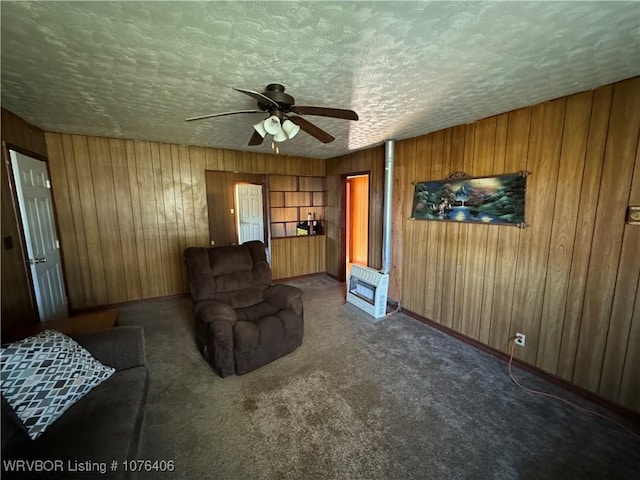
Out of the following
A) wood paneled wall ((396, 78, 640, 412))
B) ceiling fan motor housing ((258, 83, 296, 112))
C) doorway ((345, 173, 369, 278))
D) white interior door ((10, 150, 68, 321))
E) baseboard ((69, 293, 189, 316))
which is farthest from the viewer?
doorway ((345, 173, 369, 278))

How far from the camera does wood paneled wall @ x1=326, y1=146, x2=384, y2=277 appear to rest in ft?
12.9

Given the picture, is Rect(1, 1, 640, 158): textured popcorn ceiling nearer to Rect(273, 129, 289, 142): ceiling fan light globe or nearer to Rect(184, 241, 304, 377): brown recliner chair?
Rect(273, 129, 289, 142): ceiling fan light globe

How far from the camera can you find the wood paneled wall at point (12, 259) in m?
2.03

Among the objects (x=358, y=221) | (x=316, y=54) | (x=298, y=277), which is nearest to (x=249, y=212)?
(x=298, y=277)

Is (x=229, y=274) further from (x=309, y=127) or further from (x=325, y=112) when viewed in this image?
(x=325, y=112)

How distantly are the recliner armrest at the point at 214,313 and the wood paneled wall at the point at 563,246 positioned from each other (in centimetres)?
249

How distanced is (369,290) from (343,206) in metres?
1.88

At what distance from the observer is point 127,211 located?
3.64 metres

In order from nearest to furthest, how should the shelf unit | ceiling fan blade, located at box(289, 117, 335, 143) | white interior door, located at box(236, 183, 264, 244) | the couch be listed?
the couch
ceiling fan blade, located at box(289, 117, 335, 143)
white interior door, located at box(236, 183, 264, 244)
the shelf unit

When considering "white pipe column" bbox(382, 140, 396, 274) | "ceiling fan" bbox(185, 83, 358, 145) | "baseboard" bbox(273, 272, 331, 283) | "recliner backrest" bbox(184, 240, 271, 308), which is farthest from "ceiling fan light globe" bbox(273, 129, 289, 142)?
"baseboard" bbox(273, 272, 331, 283)

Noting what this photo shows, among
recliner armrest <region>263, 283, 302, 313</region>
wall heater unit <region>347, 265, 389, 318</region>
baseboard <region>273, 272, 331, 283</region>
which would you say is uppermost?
recliner armrest <region>263, 283, 302, 313</region>

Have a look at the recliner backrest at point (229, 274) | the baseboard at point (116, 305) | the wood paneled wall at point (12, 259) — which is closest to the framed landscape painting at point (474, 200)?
the recliner backrest at point (229, 274)

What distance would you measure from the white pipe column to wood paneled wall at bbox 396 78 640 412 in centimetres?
65

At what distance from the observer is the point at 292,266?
509 centimetres
